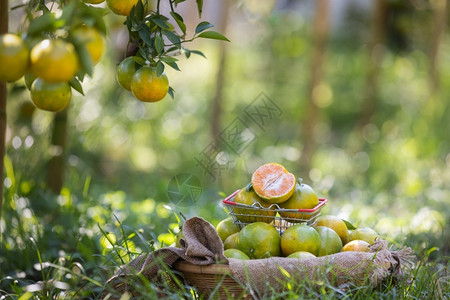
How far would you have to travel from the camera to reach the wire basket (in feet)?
6.95

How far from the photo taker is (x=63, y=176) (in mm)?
4031

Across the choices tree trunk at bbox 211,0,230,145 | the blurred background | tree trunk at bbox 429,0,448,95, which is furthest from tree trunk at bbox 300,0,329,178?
tree trunk at bbox 429,0,448,95

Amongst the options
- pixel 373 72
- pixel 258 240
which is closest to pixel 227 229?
pixel 258 240

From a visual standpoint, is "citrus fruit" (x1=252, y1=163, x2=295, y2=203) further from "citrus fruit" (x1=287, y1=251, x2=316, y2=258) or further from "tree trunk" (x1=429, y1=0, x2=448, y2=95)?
"tree trunk" (x1=429, y1=0, x2=448, y2=95)

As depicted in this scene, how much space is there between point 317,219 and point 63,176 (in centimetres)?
234

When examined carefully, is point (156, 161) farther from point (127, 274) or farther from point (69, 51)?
point (69, 51)

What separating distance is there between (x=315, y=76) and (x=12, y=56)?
446cm

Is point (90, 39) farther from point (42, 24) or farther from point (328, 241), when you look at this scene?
point (328, 241)

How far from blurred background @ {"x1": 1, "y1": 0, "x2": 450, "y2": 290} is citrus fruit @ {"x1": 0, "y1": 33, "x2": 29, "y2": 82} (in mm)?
1001

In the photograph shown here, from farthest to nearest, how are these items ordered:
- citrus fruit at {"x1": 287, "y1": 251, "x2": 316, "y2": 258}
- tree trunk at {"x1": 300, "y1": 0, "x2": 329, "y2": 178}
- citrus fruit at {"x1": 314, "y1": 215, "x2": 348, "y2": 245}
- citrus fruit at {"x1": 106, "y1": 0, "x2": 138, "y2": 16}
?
1. tree trunk at {"x1": 300, "y1": 0, "x2": 329, "y2": 178}
2. citrus fruit at {"x1": 314, "y1": 215, "x2": 348, "y2": 245}
3. citrus fruit at {"x1": 287, "y1": 251, "x2": 316, "y2": 258}
4. citrus fruit at {"x1": 106, "y1": 0, "x2": 138, "y2": 16}

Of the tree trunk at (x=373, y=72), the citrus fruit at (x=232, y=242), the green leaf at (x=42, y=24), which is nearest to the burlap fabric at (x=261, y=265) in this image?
the citrus fruit at (x=232, y=242)

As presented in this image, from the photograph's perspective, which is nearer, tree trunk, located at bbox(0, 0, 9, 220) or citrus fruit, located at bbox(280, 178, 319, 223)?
citrus fruit, located at bbox(280, 178, 319, 223)

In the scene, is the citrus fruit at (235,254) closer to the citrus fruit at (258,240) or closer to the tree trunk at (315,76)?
the citrus fruit at (258,240)

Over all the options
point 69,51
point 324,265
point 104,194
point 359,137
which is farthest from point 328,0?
point 69,51
